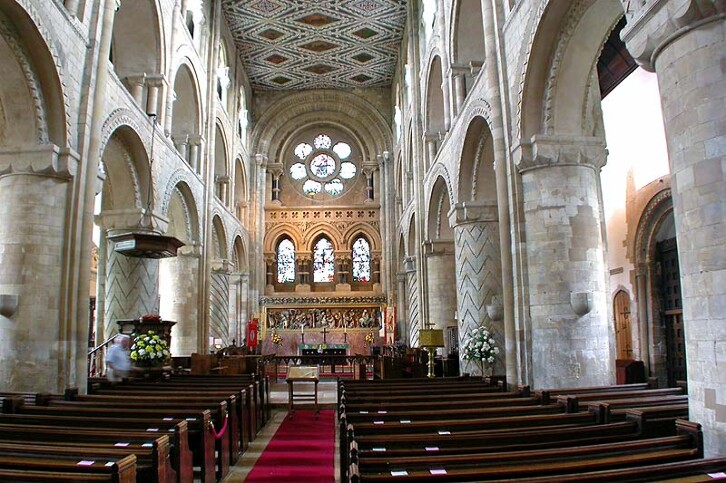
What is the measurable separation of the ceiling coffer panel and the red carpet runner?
1678 cm

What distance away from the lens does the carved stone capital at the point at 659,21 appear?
5.36 metres

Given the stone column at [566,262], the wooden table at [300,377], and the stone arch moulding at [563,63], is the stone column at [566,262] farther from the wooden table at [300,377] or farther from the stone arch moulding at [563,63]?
the wooden table at [300,377]

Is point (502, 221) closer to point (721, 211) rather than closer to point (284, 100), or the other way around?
point (721, 211)

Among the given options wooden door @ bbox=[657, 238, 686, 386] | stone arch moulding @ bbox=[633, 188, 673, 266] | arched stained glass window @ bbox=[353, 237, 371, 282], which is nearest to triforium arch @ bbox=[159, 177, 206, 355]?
stone arch moulding @ bbox=[633, 188, 673, 266]

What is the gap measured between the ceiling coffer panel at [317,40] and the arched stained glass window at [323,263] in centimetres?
838

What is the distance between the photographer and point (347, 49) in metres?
26.8

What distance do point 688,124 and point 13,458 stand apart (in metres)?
6.42

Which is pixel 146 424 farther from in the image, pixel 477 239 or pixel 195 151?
pixel 195 151

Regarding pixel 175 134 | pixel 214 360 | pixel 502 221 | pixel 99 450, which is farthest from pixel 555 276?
pixel 175 134

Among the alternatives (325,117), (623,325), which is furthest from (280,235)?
(623,325)

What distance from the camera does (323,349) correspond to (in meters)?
26.6

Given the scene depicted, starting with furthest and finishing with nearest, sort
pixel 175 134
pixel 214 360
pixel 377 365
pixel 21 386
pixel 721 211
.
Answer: pixel 175 134 → pixel 377 365 → pixel 214 360 → pixel 21 386 → pixel 721 211

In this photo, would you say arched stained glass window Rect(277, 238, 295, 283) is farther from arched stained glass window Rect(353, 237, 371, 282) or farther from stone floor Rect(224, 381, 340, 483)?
stone floor Rect(224, 381, 340, 483)

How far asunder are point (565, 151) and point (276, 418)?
7.94m
